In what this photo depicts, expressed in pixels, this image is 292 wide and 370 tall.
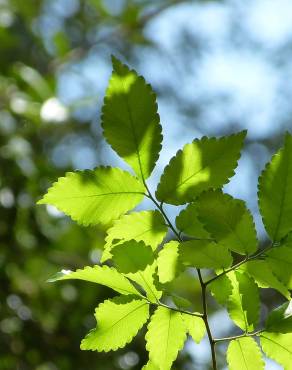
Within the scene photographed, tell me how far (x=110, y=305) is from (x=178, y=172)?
0.47ft

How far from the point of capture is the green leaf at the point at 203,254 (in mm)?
512

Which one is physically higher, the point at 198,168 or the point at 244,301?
the point at 198,168

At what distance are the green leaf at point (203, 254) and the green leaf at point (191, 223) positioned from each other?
0.02 meters

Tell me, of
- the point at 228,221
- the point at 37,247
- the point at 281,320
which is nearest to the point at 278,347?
the point at 281,320

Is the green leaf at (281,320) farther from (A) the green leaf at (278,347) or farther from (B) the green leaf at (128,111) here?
(B) the green leaf at (128,111)

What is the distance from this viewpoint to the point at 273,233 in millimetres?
518

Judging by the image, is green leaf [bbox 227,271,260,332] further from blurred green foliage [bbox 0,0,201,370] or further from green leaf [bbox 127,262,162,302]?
blurred green foliage [bbox 0,0,201,370]

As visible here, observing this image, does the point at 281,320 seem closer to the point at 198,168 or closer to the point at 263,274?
the point at 263,274

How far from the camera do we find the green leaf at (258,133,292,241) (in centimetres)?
50

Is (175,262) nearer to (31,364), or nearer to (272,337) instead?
(272,337)

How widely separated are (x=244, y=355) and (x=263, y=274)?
0.08 meters

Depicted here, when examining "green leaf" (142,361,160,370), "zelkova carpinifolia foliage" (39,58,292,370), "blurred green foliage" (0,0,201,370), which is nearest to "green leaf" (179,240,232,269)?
"zelkova carpinifolia foliage" (39,58,292,370)

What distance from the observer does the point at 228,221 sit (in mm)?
506

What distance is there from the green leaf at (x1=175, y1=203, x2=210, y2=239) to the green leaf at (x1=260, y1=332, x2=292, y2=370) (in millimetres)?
110
